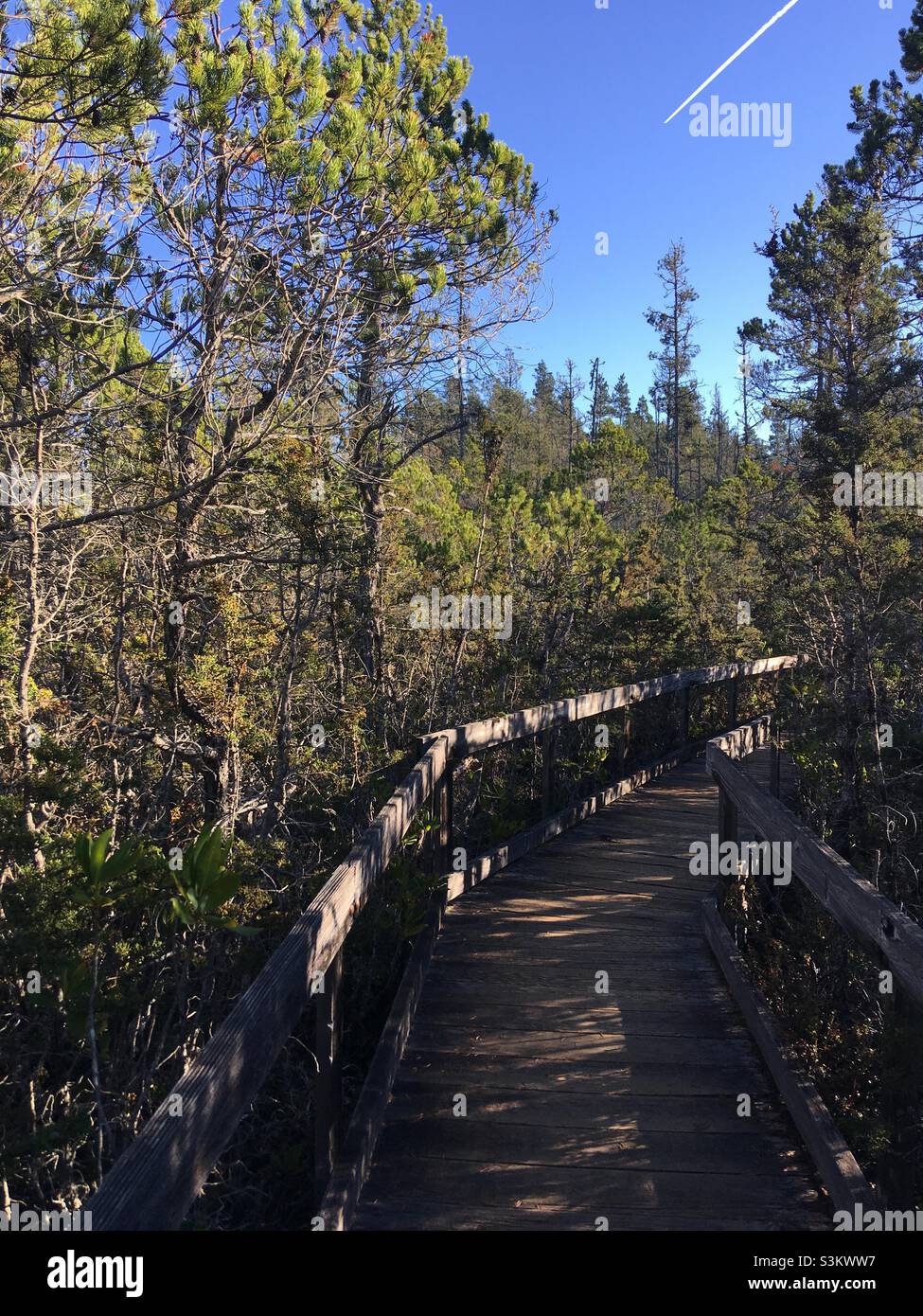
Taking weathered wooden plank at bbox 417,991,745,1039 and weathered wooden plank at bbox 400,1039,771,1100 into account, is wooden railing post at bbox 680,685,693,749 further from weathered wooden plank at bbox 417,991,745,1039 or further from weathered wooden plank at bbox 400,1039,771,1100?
weathered wooden plank at bbox 400,1039,771,1100

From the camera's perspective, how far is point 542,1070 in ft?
12.2

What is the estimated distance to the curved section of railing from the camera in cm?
144

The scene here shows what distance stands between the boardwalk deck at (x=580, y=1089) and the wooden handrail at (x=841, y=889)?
875 mm

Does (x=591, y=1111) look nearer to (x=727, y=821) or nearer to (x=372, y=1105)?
(x=372, y=1105)

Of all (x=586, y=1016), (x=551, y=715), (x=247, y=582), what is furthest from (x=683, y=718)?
(x=586, y=1016)

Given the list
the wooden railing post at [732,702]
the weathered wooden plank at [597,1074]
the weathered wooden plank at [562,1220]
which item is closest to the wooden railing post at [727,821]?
the weathered wooden plank at [597,1074]

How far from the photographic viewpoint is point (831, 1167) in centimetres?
284

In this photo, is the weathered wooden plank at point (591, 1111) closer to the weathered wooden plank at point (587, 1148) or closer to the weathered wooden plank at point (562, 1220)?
the weathered wooden plank at point (587, 1148)

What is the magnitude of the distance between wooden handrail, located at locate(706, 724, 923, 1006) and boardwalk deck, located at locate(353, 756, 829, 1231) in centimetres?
87

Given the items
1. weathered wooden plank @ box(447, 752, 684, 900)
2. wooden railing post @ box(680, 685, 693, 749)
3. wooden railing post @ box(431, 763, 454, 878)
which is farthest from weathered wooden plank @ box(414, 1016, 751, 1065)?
wooden railing post @ box(680, 685, 693, 749)

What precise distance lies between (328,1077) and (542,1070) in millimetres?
1265

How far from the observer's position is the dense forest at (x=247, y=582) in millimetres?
4121

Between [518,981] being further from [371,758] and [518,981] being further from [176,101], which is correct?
[176,101]
